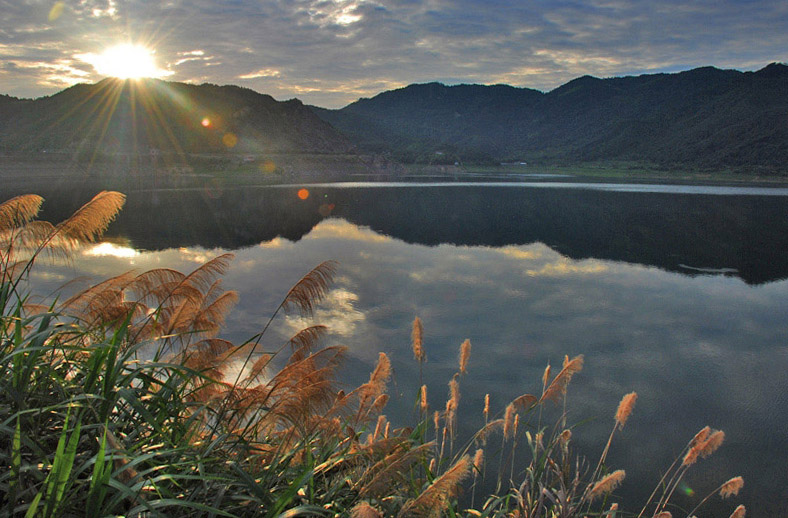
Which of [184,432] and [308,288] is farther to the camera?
[308,288]

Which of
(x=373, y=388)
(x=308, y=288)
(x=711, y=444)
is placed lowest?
(x=711, y=444)

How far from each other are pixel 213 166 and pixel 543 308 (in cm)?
9023

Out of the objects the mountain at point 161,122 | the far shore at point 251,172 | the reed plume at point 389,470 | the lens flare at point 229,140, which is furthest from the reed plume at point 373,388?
the lens flare at point 229,140

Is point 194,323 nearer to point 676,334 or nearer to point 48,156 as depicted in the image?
point 676,334

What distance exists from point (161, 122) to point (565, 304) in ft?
443

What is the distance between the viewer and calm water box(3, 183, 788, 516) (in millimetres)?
8141

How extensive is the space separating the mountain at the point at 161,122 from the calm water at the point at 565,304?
86.3 meters

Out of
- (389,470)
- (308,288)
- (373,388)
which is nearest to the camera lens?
(389,470)

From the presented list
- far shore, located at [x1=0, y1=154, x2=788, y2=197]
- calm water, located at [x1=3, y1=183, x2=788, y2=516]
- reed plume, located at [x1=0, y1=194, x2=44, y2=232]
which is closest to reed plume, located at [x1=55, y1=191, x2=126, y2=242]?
reed plume, located at [x1=0, y1=194, x2=44, y2=232]

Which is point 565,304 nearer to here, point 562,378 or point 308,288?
point 562,378

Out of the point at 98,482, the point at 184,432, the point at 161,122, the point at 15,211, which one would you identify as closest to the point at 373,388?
the point at 184,432

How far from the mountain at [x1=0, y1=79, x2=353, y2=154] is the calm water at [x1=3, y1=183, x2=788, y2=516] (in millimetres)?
86343

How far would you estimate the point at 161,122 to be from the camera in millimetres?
128375

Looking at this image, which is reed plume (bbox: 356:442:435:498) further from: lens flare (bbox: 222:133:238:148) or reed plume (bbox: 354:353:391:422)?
lens flare (bbox: 222:133:238:148)
